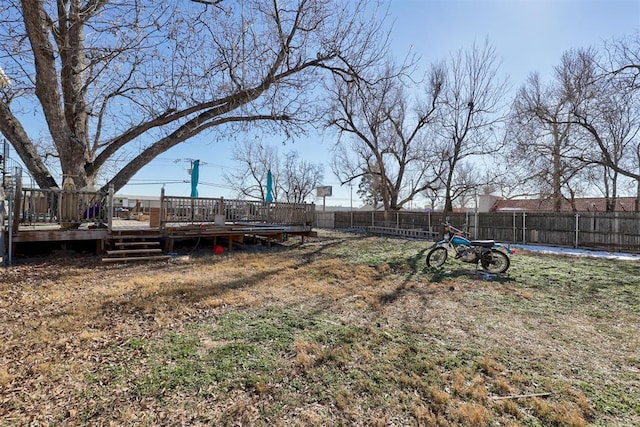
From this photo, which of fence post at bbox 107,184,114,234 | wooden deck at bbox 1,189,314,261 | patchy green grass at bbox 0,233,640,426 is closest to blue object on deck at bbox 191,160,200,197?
wooden deck at bbox 1,189,314,261

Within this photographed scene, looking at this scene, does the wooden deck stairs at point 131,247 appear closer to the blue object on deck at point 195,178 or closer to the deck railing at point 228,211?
the deck railing at point 228,211

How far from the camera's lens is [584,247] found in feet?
37.3

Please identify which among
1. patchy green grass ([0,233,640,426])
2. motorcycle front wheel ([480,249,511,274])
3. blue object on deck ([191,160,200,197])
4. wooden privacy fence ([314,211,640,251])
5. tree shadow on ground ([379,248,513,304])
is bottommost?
patchy green grass ([0,233,640,426])

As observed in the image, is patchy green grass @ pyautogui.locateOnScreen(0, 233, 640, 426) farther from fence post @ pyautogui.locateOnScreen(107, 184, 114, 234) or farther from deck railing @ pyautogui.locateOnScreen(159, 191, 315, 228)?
deck railing @ pyautogui.locateOnScreen(159, 191, 315, 228)

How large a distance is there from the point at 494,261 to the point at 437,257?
3.65 ft

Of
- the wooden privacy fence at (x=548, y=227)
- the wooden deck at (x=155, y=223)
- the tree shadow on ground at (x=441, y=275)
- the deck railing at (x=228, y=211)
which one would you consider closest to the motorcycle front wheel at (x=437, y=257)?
the tree shadow on ground at (x=441, y=275)

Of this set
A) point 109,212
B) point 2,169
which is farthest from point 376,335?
point 2,169

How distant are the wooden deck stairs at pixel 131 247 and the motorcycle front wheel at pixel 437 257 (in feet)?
19.8

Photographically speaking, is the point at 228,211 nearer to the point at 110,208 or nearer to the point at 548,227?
the point at 110,208

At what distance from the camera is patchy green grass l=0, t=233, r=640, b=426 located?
77.2 inches

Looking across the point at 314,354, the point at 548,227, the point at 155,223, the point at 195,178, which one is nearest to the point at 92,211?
the point at 155,223

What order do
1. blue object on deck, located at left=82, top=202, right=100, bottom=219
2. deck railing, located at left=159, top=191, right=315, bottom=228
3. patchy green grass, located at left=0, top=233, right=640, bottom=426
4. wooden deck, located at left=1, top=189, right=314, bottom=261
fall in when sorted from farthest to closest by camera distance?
deck railing, located at left=159, top=191, right=315, bottom=228 < blue object on deck, located at left=82, top=202, right=100, bottom=219 < wooden deck, located at left=1, top=189, right=314, bottom=261 < patchy green grass, located at left=0, top=233, right=640, bottom=426

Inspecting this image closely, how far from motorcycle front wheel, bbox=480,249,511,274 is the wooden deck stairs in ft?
23.2

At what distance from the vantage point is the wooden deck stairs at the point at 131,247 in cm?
668
